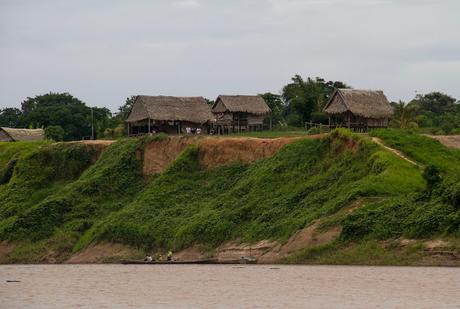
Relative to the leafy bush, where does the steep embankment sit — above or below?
below

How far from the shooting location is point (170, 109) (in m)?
64.6

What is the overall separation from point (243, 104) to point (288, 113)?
13.3m

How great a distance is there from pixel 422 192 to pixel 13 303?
16801 mm

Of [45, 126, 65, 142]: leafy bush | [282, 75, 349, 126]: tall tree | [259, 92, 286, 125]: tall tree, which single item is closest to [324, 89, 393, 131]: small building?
[282, 75, 349, 126]: tall tree

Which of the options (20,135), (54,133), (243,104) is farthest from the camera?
(20,135)

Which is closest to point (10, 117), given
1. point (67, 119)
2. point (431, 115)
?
point (67, 119)

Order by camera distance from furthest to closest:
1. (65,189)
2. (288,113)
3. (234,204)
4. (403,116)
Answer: (288,113), (403,116), (65,189), (234,204)

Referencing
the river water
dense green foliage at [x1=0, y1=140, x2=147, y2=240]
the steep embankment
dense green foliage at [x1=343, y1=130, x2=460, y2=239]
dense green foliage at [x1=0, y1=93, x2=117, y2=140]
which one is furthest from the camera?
dense green foliage at [x1=0, y1=93, x2=117, y2=140]

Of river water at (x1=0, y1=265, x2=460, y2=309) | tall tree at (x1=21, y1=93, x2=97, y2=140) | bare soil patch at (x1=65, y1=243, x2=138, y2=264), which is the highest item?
tall tree at (x1=21, y1=93, x2=97, y2=140)

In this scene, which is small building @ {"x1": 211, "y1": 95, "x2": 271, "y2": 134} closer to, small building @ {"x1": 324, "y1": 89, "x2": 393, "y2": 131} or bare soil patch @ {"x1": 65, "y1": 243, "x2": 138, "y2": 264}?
small building @ {"x1": 324, "y1": 89, "x2": 393, "y2": 131}

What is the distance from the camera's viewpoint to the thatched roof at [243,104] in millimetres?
67850

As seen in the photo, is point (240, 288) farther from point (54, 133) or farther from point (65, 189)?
point (54, 133)

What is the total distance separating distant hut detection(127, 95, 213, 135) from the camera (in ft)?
210

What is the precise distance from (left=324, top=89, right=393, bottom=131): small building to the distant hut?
9.59 m
